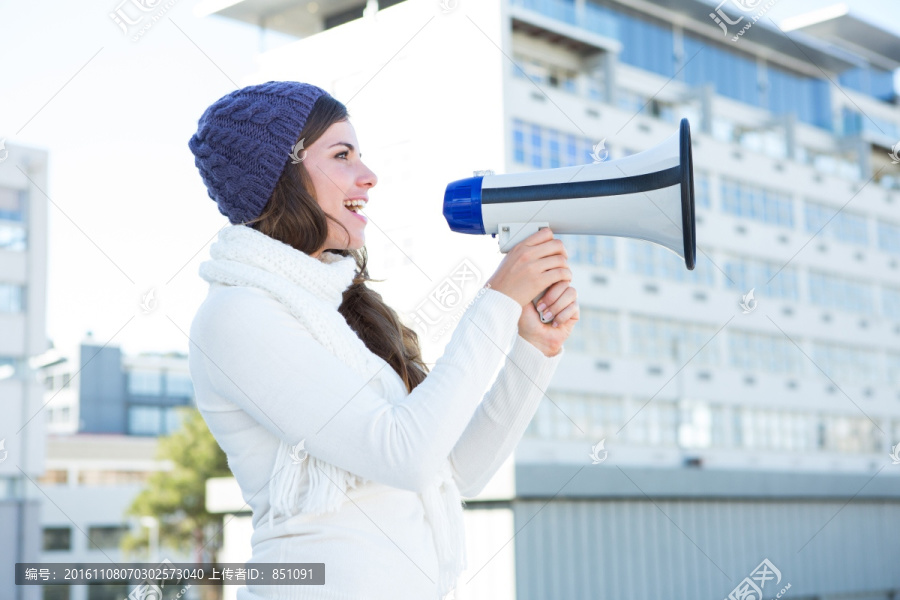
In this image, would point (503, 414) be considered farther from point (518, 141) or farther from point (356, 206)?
point (518, 141)

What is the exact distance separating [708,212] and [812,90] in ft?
30.9

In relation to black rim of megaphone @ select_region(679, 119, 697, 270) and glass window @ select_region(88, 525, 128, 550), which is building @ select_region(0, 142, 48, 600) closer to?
glass window @ select_region(88, 525, 128, 550)

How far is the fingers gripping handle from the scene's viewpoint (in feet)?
5.22

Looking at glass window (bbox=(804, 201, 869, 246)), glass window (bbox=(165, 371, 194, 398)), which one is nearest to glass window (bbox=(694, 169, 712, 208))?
glass window (bbox=(804, 201, 869, 246))

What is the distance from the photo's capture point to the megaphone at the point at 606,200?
1589 millimetres

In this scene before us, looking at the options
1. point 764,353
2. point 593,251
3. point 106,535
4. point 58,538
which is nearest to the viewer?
point 593,251

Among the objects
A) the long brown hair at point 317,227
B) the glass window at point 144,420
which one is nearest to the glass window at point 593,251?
the glass window at point 144,420

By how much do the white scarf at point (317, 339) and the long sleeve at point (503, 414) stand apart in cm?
10

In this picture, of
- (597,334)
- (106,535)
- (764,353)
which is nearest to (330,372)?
(597,334)

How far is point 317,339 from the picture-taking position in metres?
1.46

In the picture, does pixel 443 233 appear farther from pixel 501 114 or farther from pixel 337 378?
pixel 337 378

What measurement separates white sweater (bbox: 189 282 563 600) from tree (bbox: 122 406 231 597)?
32966 millimetres

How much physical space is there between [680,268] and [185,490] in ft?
64.4

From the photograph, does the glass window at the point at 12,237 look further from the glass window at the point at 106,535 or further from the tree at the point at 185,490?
the glass window at the point at 106,535
